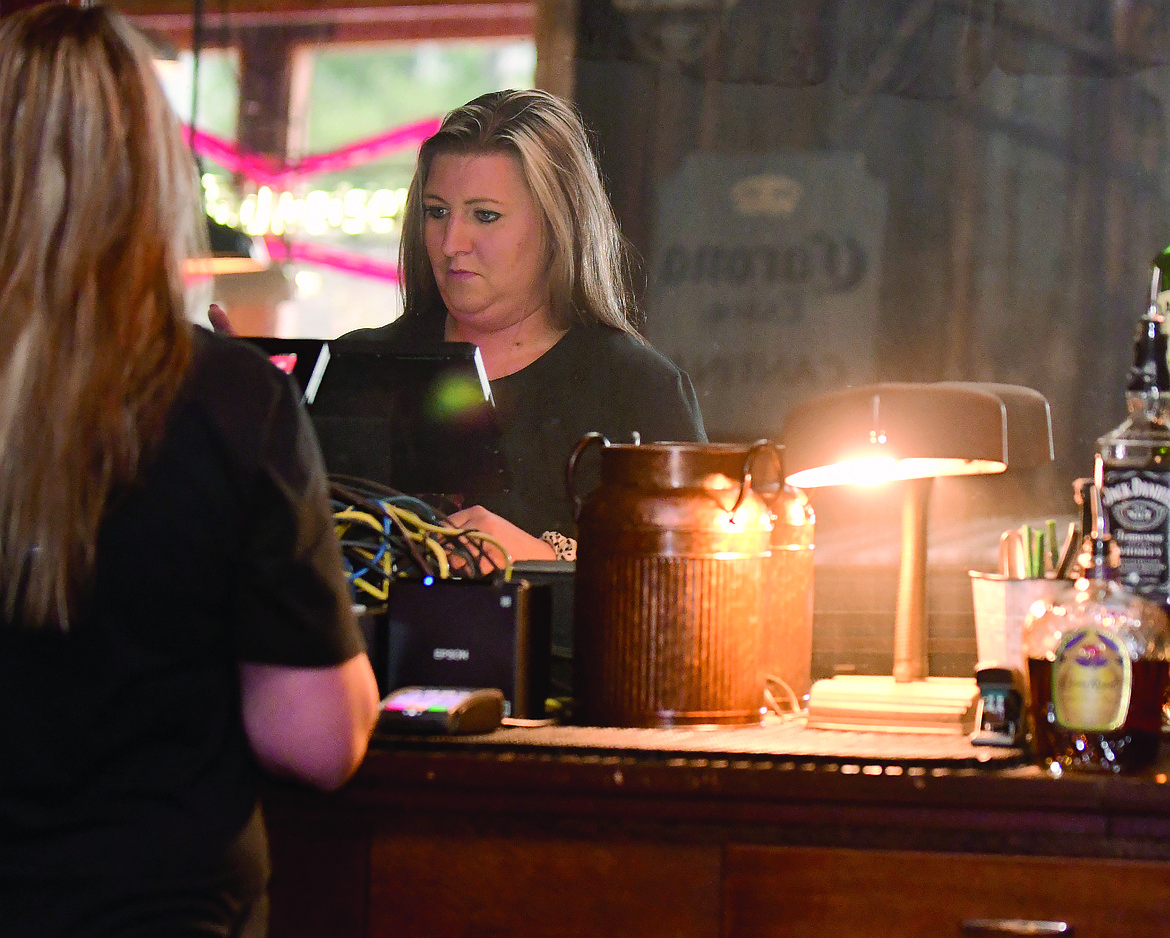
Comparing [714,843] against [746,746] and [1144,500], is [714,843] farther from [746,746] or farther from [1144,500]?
[1144,500]

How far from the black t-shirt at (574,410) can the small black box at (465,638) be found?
367mm

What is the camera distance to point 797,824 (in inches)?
42.4

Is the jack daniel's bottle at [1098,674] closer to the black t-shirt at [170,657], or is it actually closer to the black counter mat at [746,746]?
the black counter mat at [746,746]

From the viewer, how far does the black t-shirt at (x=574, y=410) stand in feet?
5.53

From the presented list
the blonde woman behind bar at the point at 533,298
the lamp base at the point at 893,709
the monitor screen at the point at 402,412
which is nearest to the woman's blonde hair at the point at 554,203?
the blonde woman behind bar at the point at 533,298

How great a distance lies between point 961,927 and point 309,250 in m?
1.19

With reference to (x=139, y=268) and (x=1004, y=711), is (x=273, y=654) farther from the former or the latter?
(x=1004, y=711)

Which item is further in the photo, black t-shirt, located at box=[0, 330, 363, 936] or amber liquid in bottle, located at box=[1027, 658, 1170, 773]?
amber liquid in bottle, located at box=[1027, 658, 1170, 773]

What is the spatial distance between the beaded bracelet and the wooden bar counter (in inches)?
20.9

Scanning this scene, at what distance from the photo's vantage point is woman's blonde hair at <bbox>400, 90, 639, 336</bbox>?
5.60 feet

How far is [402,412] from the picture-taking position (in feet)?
5.50

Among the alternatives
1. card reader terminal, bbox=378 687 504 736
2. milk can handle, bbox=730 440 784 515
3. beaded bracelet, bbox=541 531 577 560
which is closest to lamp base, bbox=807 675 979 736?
milk can handle, bbox=730 440 784 515

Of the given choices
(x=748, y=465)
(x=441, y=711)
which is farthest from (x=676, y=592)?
(x=441, y=711)

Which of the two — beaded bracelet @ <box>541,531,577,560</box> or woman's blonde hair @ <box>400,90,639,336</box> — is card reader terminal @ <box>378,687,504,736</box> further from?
woman's blonde hair @ <box>400,90,639,336</box>
